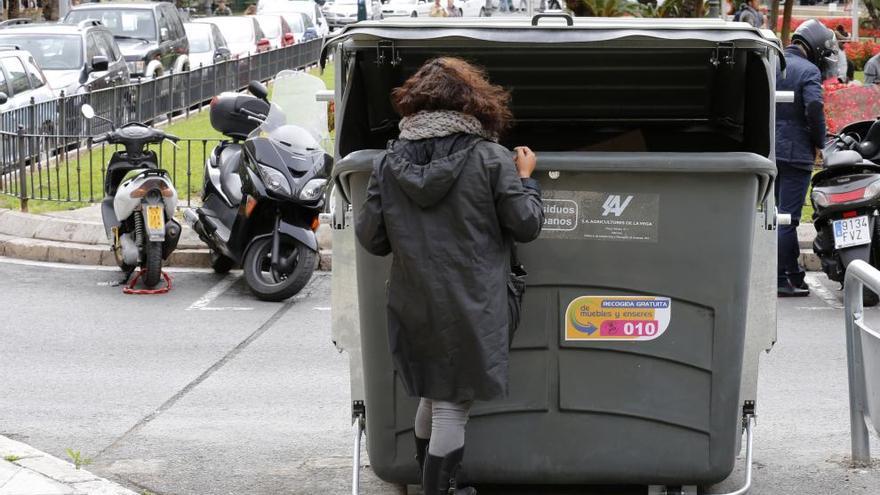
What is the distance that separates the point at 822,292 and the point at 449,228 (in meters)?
5.92

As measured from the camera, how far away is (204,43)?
93.8ft

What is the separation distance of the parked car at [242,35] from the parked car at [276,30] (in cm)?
81

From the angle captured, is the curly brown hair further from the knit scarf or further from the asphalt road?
the asphalt road

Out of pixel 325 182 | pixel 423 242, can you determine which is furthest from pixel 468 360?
pixel 325 182

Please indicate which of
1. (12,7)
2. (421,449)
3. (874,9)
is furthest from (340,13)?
(421,449)

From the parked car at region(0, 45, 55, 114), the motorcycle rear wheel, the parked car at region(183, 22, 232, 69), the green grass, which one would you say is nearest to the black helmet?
the motorcycle rear wheel

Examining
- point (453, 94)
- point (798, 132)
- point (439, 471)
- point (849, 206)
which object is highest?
point (453, 94)

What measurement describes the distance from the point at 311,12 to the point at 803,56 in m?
33.8

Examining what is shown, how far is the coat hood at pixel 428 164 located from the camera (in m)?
4.29

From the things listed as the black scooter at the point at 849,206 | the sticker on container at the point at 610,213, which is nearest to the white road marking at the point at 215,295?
the black scooter at the point at 849,206

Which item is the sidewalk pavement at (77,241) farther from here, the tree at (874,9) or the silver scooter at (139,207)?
the tree at (874,9)

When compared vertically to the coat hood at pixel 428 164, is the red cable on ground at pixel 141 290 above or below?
below

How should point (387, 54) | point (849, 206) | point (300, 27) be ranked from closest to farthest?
point (387, 54) < point (849, 206) < point (300, 27)

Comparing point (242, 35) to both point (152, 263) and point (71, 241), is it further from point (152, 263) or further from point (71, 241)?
point (152, 263)
